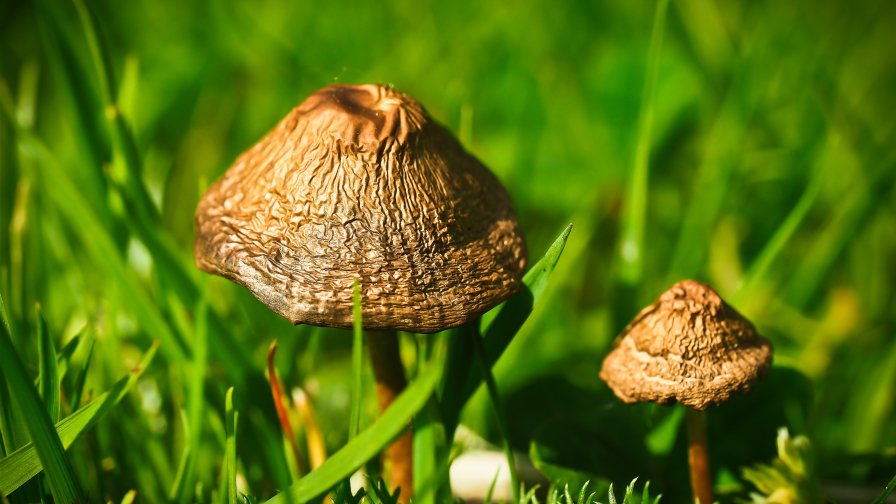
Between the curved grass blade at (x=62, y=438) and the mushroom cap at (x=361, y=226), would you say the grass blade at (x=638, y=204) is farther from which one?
the curved grass blade at (x=62, y=438)

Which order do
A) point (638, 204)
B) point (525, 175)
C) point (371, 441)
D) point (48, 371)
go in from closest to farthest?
point (371, 441), point (48, 371), point (638, 204), point (525, 175)

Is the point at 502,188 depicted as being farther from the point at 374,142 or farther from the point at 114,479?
the point at 114,479

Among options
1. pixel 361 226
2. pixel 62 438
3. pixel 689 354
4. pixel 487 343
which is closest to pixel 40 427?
pixel 62 438

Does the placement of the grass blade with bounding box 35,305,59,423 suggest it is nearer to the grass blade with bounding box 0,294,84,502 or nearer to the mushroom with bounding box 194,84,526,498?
the grass blade with bounding box 0,294,84,502

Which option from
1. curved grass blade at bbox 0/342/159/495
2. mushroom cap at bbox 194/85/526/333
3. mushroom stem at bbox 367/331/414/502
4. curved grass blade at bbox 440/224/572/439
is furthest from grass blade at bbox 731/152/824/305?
curved grass blade at bbox 0/342/159/495

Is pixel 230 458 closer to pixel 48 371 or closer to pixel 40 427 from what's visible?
pixel 40 427

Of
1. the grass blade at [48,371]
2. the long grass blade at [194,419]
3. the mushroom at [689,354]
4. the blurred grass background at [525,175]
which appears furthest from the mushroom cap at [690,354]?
the grass blade at [48,371]
